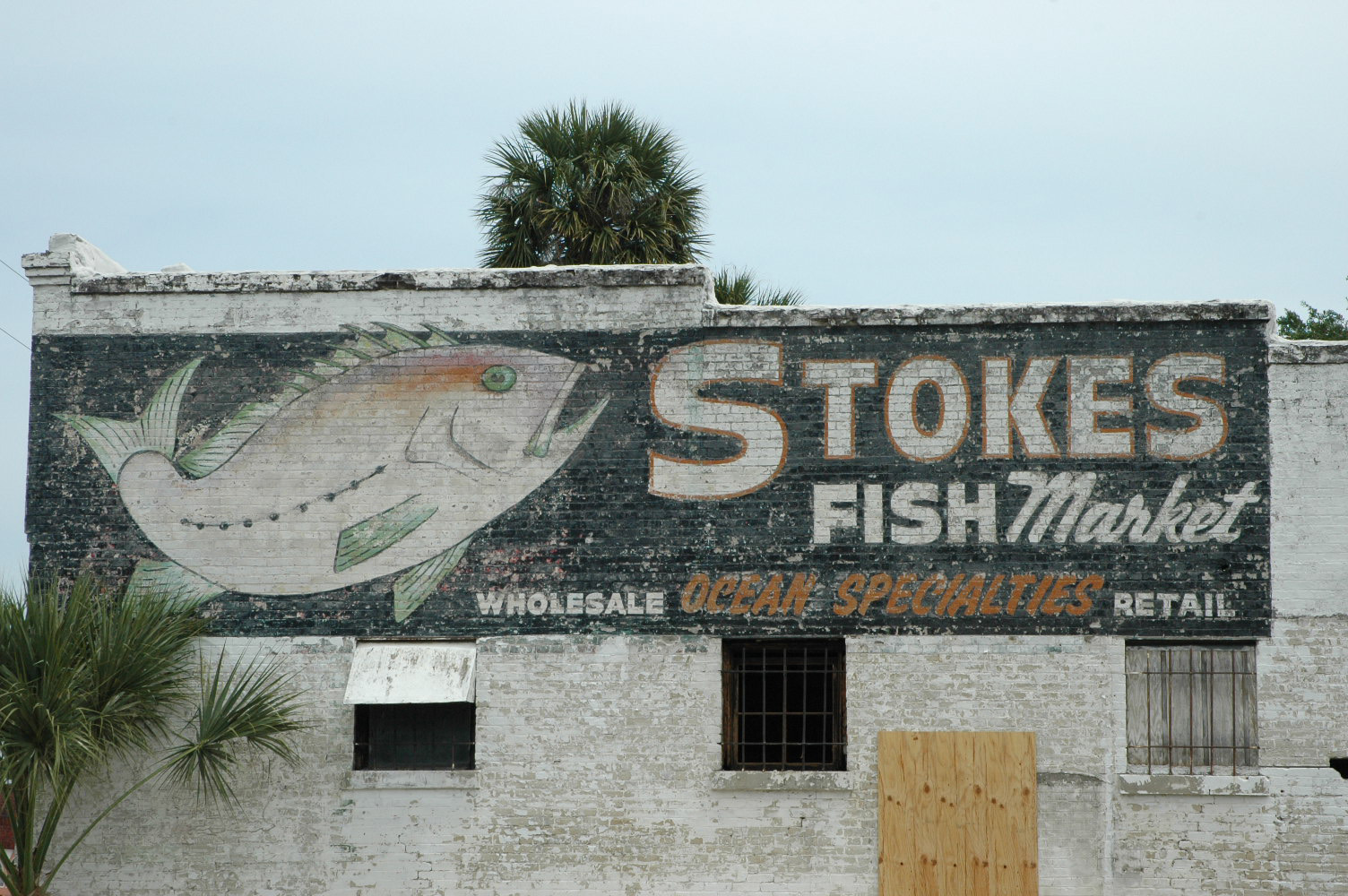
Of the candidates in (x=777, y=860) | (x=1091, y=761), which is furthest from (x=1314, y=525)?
(x=777, y=860)

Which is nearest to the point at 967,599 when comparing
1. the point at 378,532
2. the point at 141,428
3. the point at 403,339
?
the point at 378,532

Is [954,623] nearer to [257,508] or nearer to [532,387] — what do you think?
[532,387]

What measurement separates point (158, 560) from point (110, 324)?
244 centimetres

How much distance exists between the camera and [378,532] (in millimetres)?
14883

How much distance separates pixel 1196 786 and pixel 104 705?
32.3ft

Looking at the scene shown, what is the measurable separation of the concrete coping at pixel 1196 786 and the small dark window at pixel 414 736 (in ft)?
20.3

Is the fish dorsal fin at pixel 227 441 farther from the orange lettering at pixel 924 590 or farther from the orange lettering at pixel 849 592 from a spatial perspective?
the orange lettering at pixel 924 590

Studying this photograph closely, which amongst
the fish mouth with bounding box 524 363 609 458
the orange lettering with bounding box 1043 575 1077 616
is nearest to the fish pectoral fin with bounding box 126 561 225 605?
the fish mouth with bounding box 524 363 609 458

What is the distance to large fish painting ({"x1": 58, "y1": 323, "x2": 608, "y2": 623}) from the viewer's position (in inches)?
586

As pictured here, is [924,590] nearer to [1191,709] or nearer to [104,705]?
[1191,709]

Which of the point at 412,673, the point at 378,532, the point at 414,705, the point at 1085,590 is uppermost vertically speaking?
the point at 378,532

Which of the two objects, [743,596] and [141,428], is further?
[141,428]

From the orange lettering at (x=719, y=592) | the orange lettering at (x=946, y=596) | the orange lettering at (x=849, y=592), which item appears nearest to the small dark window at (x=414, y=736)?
the orange lettering at (x=719, y=592)

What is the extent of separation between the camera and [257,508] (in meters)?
15.0
